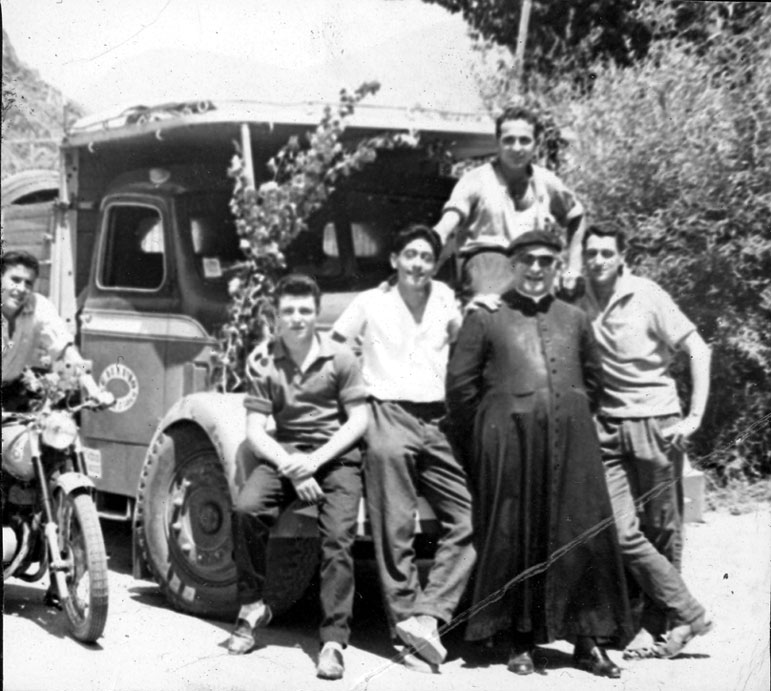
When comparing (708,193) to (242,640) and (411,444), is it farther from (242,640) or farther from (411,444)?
(242,640)

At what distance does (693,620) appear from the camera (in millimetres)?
4824

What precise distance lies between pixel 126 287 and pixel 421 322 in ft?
7.62

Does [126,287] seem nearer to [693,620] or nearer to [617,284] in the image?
[617,284]

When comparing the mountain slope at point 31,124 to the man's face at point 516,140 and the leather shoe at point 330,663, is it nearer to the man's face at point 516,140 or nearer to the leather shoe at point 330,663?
the man's face at point 516,140

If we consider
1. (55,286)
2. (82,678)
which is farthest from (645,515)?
→ (55,286)

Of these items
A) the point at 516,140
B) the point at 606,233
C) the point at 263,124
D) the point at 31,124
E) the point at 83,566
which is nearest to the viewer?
the point at 606,233

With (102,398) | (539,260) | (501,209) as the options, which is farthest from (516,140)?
(102,398)

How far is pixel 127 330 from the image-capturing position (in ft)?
21.3

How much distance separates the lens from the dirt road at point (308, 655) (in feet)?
15.1

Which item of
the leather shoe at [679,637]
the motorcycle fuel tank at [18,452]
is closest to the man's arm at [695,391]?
the leather shoe at [679,637]

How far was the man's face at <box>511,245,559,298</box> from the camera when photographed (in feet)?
15.6

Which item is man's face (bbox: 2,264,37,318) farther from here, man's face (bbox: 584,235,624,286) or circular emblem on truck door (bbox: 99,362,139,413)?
man's face (bbox: 584,235,624,286)

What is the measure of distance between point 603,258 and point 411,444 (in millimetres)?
1233

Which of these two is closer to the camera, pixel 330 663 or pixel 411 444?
pixel 330 663
